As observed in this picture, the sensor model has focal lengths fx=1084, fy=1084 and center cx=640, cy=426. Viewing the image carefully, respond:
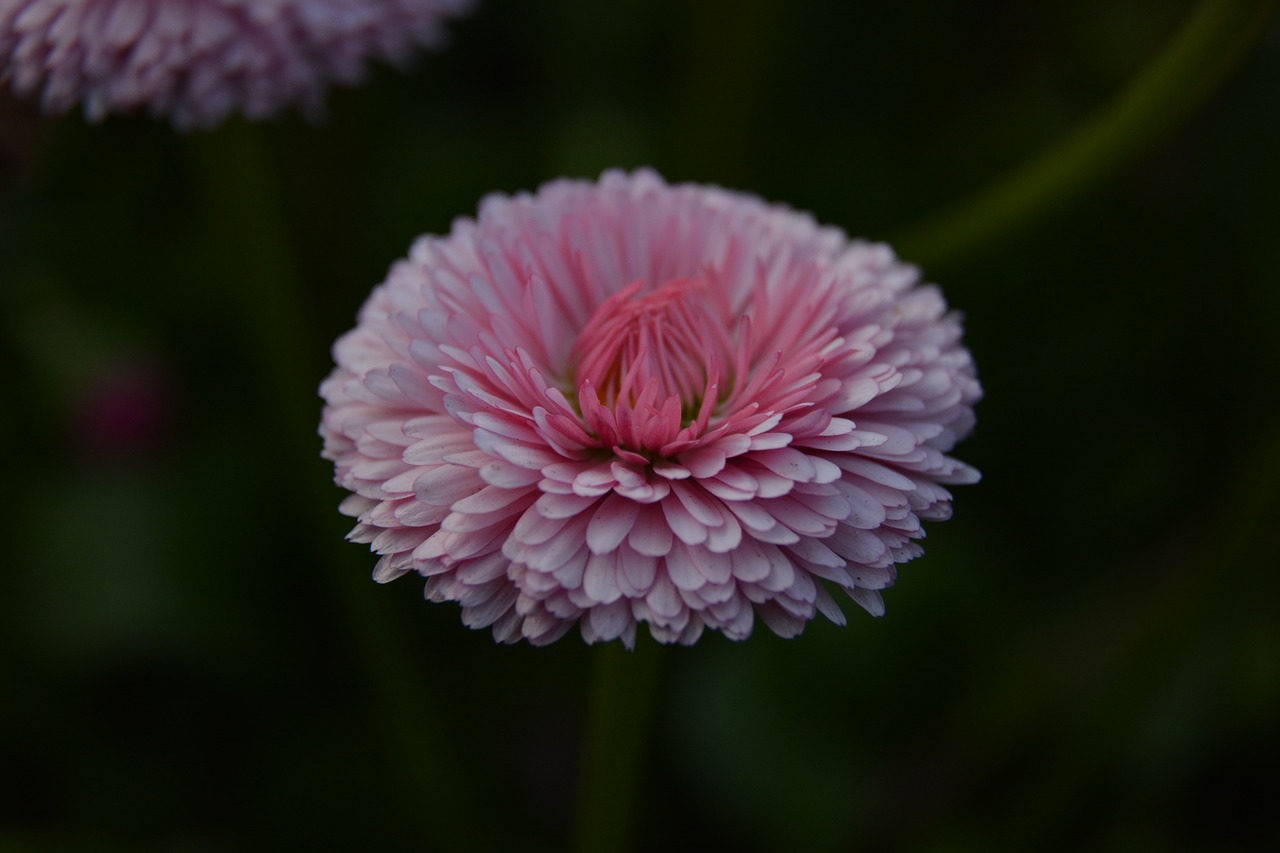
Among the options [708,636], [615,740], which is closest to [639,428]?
[615,740]

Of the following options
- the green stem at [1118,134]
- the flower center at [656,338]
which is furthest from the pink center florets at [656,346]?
the green stem at [1118,134]

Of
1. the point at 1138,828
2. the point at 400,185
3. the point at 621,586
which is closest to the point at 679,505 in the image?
the point at 621,586

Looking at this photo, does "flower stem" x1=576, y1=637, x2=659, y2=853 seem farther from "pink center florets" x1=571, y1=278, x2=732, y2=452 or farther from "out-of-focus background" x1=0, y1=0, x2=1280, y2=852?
"out-of-focus background" x1=0, y1=0, x2=1280, y2=852

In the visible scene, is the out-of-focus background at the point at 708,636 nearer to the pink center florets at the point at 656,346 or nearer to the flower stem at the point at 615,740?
the flower stem at the point at 615,740

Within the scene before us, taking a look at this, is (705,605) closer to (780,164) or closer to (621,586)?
(621,586)

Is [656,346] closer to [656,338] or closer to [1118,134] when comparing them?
[656,338]

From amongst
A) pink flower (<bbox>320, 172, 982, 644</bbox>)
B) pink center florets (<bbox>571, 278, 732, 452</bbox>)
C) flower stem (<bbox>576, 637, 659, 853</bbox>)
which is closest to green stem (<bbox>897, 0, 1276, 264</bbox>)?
pink flower (<bbox>320, 172, 982, 644</bbox>)
